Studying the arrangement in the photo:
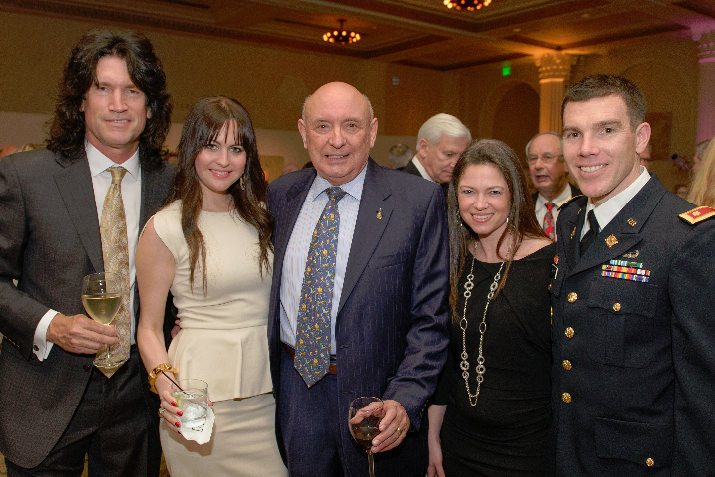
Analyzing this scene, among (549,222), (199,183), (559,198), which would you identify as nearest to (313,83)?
(559,198)

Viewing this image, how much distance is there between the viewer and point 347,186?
2.12 metres

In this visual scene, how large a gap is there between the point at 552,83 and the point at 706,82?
2853 mm

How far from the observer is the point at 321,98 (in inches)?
83.0

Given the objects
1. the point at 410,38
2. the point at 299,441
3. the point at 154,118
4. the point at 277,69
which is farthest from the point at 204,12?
the point at 299,441

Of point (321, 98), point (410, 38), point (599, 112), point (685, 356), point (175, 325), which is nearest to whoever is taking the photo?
point (685, 356)

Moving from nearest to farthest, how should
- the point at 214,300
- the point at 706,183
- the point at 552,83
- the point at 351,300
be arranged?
the point at 351,300 < the point at 214,300 < the point at 706,183 < the point at 552,83

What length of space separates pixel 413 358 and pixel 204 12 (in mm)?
9410

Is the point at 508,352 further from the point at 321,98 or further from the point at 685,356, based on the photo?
the point at 321,98

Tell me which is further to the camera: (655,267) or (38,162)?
Answer: (38,162)

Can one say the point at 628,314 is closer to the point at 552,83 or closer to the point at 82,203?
the point at 82,203

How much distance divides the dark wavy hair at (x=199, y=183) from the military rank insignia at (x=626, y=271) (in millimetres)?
1197

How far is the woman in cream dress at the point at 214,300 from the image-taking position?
6.48ft

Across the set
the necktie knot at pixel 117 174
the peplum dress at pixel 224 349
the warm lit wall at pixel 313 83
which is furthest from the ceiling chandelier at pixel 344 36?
the peplum dress at pixel 224 349

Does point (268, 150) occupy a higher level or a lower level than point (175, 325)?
higher
